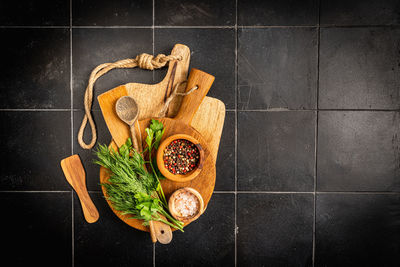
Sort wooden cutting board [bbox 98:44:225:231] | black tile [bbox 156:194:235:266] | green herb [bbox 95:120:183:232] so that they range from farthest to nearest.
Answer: black tile [bbox 156:194:235:266] → wooden cutting board [bbox 98:44:225:231] → green herb [bbox 95:120:183:232]

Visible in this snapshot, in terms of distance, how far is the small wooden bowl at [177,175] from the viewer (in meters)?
1.11

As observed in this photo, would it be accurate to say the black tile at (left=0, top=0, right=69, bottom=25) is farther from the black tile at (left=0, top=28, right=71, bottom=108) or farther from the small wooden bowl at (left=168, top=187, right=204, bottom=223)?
the small wooden bowl at (left=168, top=187, right=204, bottom=223)

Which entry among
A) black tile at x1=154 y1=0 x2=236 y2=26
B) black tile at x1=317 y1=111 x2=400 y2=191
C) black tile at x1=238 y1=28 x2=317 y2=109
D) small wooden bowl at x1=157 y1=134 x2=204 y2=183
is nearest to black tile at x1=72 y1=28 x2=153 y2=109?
black tile at x1=154 y1=0 x2=236 y2=26

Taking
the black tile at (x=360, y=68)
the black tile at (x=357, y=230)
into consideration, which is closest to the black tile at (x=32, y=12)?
the black tile at (x=360, y=68)

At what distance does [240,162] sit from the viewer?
1.31 meters

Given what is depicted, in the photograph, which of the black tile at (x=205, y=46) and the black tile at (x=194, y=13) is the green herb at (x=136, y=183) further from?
the black tile at (x=194, y=13)

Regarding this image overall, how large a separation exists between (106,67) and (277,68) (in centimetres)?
85

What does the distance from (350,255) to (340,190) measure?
0.34 m

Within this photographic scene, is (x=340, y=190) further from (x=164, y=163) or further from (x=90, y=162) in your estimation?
(x=90, y=162)

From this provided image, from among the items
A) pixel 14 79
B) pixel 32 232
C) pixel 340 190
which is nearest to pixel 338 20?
pixel 340 190

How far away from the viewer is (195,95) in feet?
3.98

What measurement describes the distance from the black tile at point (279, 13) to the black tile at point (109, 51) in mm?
493

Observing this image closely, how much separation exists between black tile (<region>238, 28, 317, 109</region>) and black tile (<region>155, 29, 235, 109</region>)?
7cm

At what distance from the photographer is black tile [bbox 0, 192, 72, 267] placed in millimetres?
1312
